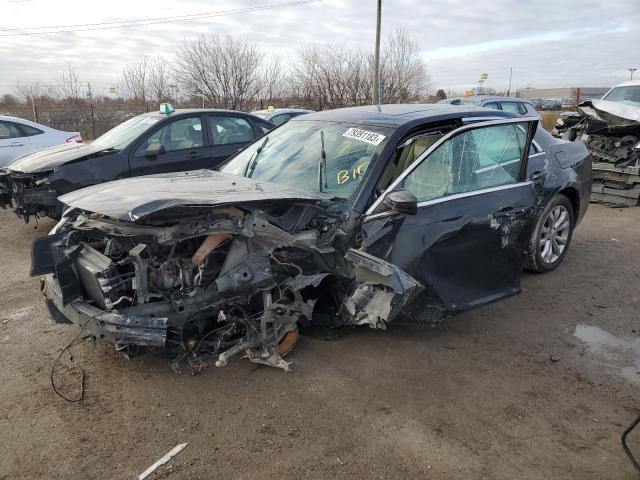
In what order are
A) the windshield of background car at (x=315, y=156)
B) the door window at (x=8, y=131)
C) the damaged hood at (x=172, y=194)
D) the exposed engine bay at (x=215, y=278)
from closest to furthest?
the damaged hood at (x=172, y=194) → the exposed engine bay at (x=215, y=278) → the windshield of background car at (x=315, y=156) → the door window at (x=8, y=131)

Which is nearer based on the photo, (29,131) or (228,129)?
(228,129)

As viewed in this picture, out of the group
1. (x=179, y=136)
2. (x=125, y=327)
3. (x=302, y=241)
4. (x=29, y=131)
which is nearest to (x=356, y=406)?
(x=302, y=241)

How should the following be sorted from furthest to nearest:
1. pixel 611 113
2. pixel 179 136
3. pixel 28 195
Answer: pixel 611 113
pixel 179 136
pixel 28 195

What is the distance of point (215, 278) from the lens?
3189 mm

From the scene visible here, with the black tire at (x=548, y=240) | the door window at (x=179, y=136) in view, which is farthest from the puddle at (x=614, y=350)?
the door window at (x=179, y=136)

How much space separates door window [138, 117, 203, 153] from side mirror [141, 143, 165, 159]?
77 millimetres

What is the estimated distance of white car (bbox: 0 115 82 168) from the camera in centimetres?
970

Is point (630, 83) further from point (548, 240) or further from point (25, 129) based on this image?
point (25, 129)

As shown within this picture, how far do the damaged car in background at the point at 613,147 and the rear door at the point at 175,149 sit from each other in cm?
689

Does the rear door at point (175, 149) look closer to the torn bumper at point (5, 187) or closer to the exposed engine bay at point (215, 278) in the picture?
the torn bumper at point (5, 187)

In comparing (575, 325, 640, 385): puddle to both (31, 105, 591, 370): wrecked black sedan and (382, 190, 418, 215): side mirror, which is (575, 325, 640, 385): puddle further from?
(382, 190, 418, 215): side mirror

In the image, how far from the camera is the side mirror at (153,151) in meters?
7.03

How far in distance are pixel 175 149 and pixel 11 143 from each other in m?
4.68

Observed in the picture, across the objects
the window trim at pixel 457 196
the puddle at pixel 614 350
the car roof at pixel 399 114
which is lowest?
the puddle at pixel 614 350
